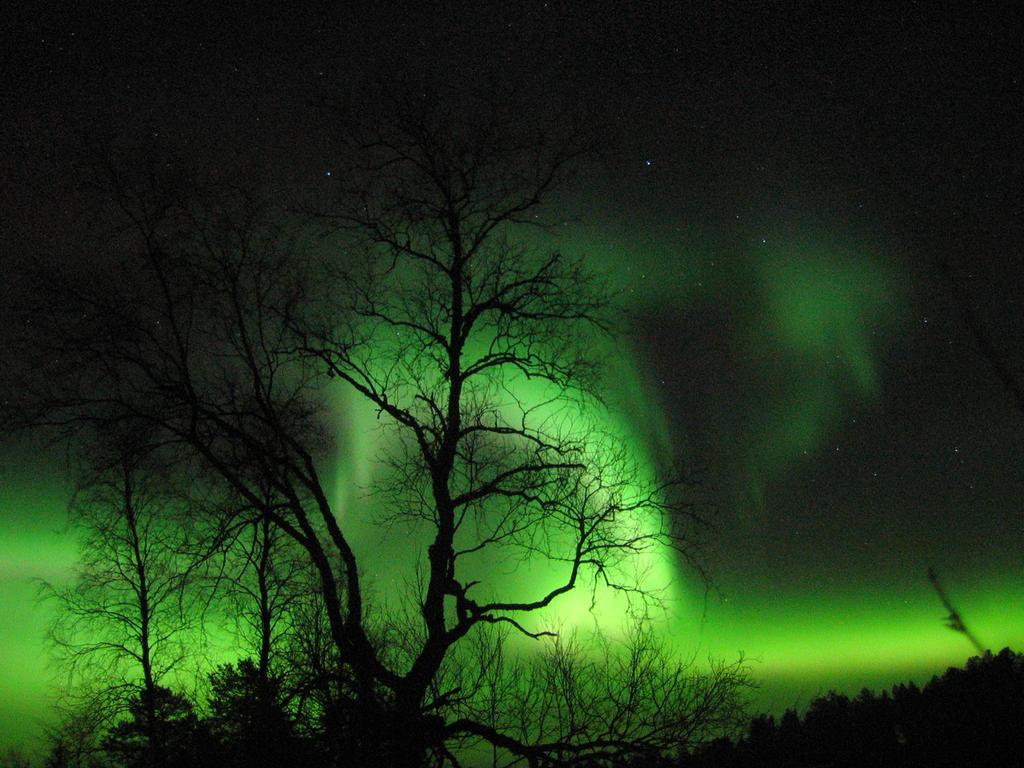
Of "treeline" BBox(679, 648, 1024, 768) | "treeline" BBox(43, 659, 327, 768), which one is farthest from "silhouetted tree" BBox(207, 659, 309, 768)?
"treeline" BBox(679, 648, 1024, 768)

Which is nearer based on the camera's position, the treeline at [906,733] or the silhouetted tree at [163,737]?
the silhouetted tree at [163,737]

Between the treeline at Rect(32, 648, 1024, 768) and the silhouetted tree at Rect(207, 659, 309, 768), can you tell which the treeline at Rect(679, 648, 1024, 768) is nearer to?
the treeline at Rect(32, 648, 1024, 768)

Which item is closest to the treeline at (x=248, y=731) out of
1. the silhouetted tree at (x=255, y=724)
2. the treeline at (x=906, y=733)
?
the silhouetted tree at (x=255, y=724)

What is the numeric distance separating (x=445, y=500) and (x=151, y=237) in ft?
19.4

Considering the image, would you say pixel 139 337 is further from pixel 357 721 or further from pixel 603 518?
pixel 603 518

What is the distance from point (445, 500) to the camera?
545 inches

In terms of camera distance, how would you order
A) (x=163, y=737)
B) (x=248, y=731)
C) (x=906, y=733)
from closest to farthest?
(x=248, y=731) < (x=163, y=737) < (x=906, y=733)

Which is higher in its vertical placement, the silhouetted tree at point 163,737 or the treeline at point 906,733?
the silhouetted tree at point 163,737

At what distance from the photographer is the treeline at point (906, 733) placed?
560 inches

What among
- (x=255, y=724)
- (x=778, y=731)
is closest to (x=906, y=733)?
(x=778, y=731)

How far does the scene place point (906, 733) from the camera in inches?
661

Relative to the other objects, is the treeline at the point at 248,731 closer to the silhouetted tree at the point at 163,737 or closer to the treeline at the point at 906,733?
the silhouetted tree at the point at 163,737

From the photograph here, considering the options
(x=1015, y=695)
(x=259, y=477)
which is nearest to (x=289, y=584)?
(x=259, y=477)

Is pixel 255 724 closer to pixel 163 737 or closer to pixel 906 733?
pixel 163 737
